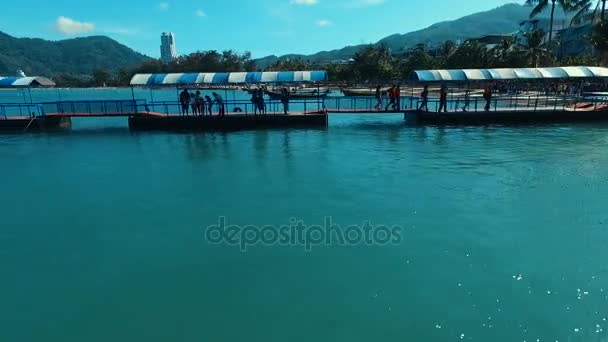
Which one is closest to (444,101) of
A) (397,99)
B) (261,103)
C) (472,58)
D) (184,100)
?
(397,99)

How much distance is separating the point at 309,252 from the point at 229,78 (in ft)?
81.0

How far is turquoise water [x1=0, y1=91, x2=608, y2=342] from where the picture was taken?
764 centimetres

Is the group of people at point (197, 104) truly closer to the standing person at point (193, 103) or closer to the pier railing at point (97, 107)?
the standing person at point (193, 103)

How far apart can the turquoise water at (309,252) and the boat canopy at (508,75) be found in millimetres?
12668

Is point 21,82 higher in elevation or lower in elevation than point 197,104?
higher

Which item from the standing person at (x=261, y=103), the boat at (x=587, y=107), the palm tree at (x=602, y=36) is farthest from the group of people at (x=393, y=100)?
the palm tree at (x=602, y=36)

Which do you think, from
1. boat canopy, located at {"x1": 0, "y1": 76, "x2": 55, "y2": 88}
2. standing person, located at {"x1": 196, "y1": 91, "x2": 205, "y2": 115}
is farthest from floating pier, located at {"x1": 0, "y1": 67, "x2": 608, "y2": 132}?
boat canopy, located at {"x1": 0, "y1": 76, "x2": 55, "y2": 88}

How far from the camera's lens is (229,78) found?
32.7 meters

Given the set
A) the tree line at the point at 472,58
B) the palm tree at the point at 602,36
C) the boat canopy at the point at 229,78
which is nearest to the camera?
the boat canopy at the point at 229,78

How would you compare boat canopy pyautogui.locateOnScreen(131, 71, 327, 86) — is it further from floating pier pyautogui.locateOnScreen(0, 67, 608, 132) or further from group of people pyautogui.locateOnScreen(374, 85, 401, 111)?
group of people pyautogui.locateOnScreen(374, 85, 401, 111)

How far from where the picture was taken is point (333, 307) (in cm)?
808

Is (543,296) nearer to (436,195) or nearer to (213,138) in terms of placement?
(436,195)

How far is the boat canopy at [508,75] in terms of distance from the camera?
31750 millimetres

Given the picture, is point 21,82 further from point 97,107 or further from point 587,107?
point 587,107
